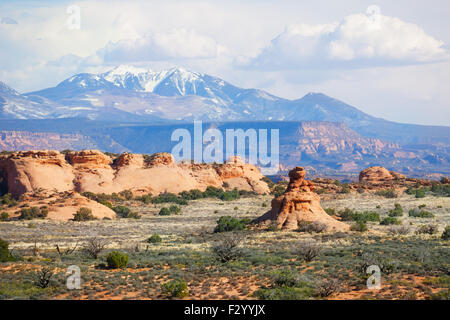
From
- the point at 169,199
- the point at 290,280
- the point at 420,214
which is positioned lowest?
the point at 169,199

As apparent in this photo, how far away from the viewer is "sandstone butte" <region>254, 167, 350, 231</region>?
32.3m

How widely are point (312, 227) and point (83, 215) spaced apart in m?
18.3

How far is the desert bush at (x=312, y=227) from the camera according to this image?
3103cm

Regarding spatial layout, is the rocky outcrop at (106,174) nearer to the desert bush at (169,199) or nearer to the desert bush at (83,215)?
the desert bush at (169,199)

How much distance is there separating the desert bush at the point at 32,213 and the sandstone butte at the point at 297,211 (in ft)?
55.4

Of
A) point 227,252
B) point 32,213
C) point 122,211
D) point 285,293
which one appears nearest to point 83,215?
point 32,213

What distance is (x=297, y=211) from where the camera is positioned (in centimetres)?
3309

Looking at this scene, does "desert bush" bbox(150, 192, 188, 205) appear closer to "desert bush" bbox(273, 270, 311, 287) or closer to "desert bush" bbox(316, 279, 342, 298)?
"desert bush" bbox(273, 270, 311, 287)

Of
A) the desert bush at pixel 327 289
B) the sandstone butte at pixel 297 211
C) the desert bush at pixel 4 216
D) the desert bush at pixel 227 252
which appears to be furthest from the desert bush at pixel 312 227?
the desert bush at pixel 4 216

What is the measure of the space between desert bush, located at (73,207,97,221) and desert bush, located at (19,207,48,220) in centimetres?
224

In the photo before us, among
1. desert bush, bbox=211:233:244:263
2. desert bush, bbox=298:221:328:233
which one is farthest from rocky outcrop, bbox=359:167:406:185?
desert bush, bbox=211:233:244:263

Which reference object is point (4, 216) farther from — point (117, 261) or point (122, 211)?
point (117, 261)
